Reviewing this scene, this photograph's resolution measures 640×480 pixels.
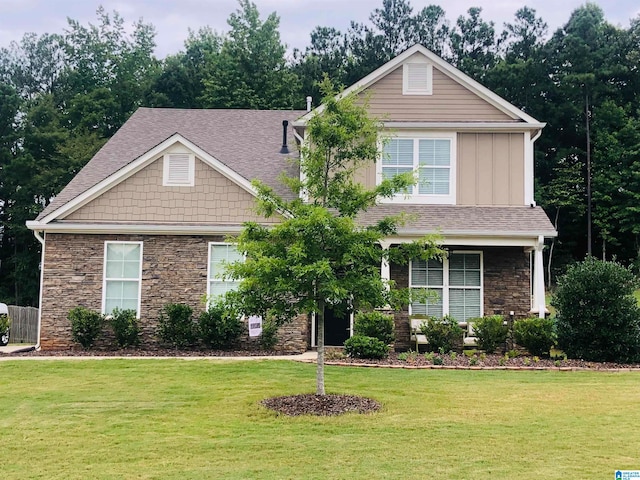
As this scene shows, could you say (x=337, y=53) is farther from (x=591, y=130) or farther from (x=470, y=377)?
(x=470, y=377)

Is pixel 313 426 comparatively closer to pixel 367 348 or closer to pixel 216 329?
pixel 367 348

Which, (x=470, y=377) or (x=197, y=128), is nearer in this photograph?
(x=470, y=377)

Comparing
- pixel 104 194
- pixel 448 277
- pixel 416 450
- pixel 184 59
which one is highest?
pixel 184 59

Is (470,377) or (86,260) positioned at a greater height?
→ (86,260)

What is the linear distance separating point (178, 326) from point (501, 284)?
7714 millimetres

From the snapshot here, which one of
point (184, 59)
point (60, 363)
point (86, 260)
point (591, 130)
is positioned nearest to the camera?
point (60, 363)

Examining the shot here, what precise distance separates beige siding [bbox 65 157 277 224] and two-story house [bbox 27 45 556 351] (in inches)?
0.9

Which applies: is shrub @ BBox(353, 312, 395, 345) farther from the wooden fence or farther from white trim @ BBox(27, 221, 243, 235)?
the wooden fence

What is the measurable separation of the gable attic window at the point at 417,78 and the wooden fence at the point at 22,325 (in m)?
15.6

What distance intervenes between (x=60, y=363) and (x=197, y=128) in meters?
9.40

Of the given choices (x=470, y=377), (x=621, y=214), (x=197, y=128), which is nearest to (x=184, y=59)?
(x=197, y=128)

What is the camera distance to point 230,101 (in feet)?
117

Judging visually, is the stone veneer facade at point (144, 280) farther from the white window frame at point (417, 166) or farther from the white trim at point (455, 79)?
the white trim at point (455, 79)
